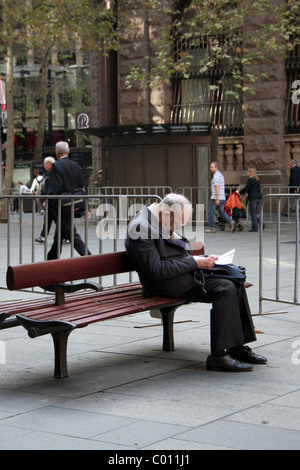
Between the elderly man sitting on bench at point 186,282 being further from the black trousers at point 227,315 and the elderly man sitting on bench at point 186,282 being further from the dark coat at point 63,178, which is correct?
the dark coat at point 63,178

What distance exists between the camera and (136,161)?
72.5 ft

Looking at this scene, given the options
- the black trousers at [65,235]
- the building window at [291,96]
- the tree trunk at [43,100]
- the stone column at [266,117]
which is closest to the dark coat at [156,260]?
the black trousers at [65,235]

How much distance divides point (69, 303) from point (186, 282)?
870 mm

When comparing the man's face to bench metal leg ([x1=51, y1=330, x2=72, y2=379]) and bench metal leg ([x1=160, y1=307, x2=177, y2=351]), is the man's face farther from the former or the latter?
bench metal leg ([x1=51, y1=330, x2=72, y2=379])

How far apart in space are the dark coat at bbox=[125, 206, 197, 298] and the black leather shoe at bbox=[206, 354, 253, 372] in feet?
1.86

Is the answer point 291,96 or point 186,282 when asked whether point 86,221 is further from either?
point 291,96

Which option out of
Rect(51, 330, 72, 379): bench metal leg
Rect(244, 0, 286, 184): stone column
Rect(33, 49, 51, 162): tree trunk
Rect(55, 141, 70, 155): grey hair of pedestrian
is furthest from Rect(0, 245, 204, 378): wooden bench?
Rect(33, 49, 51, 162): tree trunk

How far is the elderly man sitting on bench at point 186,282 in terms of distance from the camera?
19.6 ft

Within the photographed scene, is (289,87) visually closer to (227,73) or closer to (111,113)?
(227,73)

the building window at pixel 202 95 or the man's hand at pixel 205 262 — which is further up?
the building window at pixel 202 95

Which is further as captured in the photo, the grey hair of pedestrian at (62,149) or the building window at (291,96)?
the building window at (291,96)

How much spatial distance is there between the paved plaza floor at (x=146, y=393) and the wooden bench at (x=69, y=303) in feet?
1.13

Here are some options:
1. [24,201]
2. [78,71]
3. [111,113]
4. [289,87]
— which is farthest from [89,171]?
[24,201]

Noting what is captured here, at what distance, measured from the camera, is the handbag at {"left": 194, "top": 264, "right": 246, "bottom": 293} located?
20.2ft
